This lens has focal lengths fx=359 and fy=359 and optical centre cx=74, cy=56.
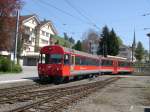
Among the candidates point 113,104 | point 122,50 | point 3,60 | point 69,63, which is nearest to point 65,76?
point 69,63

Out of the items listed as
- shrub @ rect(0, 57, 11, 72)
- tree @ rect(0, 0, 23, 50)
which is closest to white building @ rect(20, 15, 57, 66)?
tree @ rect(0, 0, 23, 50)

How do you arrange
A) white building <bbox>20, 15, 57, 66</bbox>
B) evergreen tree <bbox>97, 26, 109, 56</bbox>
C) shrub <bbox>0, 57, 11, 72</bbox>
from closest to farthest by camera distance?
shrub <bbox>0, 57, 11, 72</bbox> → white building <bbox>20, 15, 57, 66</bbox> → evergreen tree <bbox>97, 26, 109, 56</bbox>

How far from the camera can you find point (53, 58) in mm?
29016

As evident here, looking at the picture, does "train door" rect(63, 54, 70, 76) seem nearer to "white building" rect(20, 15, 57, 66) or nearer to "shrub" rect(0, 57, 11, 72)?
"shrub" rect(0, 57, 11, 72)

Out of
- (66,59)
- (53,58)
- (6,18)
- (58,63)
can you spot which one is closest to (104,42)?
(6,18)

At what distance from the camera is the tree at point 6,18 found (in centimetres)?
4784

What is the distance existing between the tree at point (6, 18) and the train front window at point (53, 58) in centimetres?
1985

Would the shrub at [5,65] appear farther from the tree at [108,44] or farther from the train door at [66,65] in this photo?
the tree at [108,44]

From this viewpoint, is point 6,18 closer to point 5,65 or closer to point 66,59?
point 5,65

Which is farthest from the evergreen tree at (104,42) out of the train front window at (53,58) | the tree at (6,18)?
the train front window at (53,58)

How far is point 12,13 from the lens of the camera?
4994 centimetres

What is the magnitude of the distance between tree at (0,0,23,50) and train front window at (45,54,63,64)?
782 inches

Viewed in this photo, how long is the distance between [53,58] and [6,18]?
69.7 feet

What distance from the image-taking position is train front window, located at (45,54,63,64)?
28.7 meters
